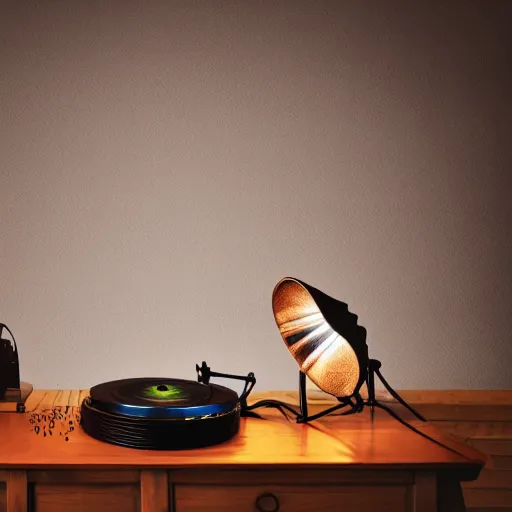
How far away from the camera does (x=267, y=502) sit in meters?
1.25

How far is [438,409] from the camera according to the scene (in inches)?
70.3

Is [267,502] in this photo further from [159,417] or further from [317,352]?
[317,352]

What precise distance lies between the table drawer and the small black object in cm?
10

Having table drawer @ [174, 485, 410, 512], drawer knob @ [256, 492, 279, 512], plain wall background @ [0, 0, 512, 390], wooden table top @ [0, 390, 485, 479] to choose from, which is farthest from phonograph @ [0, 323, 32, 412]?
drawer knob @ [256, 492, 279, 512]

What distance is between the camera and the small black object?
1.28 meters

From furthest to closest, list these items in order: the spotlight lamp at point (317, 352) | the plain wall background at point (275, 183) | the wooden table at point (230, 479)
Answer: the plain wall background at point (275, 183) < the spotlight lamp at point (317, 352) < the wooden table at point (230, 479)

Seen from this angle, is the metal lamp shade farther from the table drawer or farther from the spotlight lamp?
the table drawer

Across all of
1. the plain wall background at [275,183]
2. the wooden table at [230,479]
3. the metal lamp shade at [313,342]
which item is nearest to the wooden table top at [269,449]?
the wooden table at [230,479]

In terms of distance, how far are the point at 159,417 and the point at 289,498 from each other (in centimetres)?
32

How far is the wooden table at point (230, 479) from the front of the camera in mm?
1215

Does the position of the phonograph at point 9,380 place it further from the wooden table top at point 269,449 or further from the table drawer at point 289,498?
the table drawer at point 289,498

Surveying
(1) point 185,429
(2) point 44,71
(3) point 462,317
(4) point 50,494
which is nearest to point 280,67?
(2) point 44,71

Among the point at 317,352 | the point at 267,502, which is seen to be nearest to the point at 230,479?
the point at 267,502

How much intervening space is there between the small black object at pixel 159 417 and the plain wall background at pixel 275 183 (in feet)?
1.56
